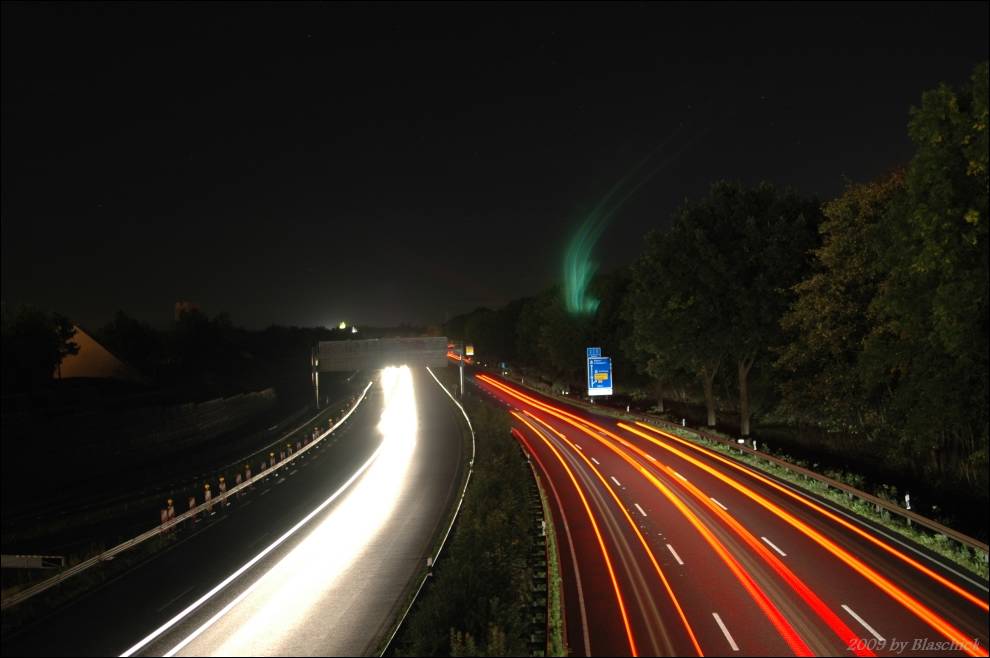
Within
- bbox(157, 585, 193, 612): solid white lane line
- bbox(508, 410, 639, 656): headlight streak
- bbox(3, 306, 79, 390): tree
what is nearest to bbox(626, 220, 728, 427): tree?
bbox(508, 410, 639, 656): headlight streak

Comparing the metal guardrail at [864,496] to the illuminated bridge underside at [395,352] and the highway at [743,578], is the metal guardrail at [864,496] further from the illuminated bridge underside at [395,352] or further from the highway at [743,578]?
the illuminated bridge underside at [395,352]

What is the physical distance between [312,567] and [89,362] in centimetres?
7949

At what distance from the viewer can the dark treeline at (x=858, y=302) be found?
2584 centimetres

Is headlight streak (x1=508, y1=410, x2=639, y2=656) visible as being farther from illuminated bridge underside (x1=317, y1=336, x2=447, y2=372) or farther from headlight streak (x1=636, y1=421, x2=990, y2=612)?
illuminated bridge underside (x1=317, y1=336, x2=447, y2=372)

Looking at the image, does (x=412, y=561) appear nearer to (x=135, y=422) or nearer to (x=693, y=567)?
(x=693, y=567)

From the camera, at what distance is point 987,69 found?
23844 millimetres

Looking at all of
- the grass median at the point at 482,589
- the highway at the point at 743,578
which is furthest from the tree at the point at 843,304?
the grass median at the point at 482,589

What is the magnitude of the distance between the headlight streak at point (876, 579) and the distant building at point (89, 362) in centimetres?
8142

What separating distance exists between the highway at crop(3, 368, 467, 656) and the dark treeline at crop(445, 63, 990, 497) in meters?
21.1

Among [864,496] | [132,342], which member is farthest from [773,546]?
[132,342]

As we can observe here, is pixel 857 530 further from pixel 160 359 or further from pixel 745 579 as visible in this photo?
pixel 160 359

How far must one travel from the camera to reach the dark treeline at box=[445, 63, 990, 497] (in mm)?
25844

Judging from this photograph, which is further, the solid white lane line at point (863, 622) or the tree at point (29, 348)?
the tree at point (29, 348)

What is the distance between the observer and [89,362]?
86.5m
